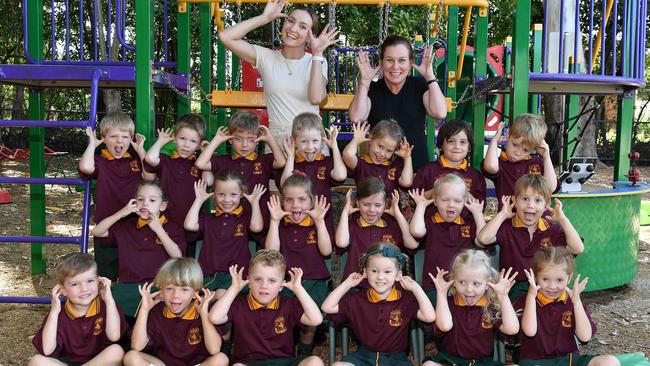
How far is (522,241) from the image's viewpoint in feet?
12.8

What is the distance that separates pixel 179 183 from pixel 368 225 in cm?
130

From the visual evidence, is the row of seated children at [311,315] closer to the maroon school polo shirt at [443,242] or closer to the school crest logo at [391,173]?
the maroon school polo shirt at [443,242]

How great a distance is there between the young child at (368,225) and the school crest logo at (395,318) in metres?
0.47

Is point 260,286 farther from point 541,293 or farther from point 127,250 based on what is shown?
point 541,293

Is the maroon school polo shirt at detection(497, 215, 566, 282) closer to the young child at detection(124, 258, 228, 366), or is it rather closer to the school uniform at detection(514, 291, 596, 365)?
the school uniform at detection(514, 291, 596, 365)

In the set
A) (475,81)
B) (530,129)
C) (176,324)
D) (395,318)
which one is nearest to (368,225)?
(395,318)

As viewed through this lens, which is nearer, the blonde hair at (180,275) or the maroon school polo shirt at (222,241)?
the blonde hair at (180,275)

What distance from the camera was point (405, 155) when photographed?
4.21m

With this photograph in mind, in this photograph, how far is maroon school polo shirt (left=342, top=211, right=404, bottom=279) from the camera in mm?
3922

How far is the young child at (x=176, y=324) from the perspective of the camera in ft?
11.1

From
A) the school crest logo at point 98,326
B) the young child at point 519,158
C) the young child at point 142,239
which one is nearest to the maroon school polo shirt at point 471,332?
the young child at point 519,158

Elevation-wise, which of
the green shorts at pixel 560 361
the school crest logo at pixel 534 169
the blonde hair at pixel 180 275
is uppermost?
the school crest logo at pixel 534 169

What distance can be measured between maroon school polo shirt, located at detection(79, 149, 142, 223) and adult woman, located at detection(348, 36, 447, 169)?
145cm

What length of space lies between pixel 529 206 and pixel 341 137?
423cm
